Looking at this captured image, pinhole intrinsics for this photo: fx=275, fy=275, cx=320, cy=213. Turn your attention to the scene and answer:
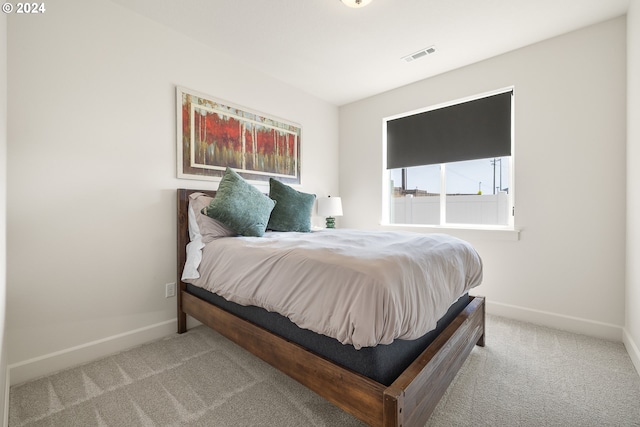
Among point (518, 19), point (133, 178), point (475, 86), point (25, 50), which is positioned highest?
point (518, 19)

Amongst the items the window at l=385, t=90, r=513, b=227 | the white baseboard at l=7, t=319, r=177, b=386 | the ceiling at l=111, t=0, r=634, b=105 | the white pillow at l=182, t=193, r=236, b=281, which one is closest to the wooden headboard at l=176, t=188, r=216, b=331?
the white pillow at l=182, t=193, r=236, b=281

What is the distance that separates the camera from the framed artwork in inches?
96.0

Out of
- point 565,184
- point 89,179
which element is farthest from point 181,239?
point 565,184

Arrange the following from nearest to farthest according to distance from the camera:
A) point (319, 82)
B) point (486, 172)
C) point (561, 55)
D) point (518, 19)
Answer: point (518, 19)
point (561, 55)
point (486, 172)
point (319, 82)

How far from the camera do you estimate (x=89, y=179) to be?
1.92m

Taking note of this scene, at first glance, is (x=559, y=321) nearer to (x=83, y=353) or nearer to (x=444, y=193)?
(x=444, y=193)

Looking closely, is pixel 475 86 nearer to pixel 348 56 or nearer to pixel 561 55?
pixel 561 55

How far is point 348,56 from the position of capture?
275 centimetres

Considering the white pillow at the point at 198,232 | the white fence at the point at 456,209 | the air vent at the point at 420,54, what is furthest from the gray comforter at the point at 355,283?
the air vent at the point at 420,54

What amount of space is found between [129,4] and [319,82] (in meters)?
1.90

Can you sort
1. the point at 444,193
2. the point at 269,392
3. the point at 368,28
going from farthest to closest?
the point at 444,193, the point at 368,28, the point at 269,392

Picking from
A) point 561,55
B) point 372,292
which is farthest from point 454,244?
point 561,55

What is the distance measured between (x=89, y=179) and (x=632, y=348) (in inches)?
156

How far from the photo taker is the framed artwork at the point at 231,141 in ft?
8.00
